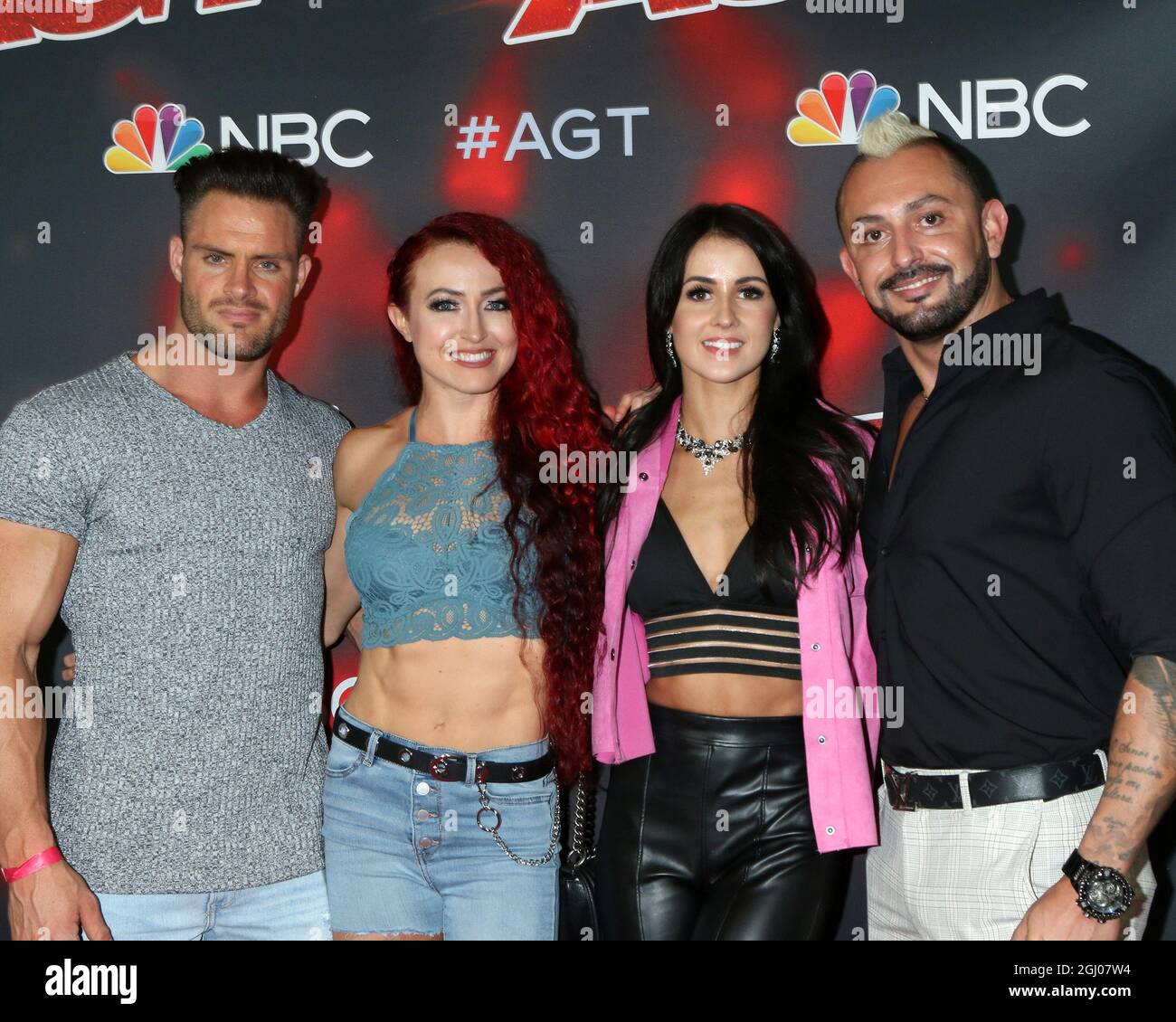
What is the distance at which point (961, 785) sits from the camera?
2.56 meters

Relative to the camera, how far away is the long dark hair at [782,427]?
299cm

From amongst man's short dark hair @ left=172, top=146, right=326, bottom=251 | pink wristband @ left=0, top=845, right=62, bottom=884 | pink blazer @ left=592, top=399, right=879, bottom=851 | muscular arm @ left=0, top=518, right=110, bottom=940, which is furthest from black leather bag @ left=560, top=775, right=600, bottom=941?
man's short dark hair @ left=172, top=146, right=326, bottom=251

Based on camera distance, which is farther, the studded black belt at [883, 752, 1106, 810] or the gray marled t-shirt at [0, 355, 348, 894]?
the gray marled t-shirt at [0, 355, 348, 894]

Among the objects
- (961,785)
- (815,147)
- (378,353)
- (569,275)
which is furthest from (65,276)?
Result: (961,785)

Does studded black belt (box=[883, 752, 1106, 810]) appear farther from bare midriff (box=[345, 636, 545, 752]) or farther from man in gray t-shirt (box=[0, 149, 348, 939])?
man in gray t-shirt (box=[0, 149, 348, 939])

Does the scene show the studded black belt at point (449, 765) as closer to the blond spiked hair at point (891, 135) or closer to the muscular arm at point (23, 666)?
the muscular arm at point (23, 666)

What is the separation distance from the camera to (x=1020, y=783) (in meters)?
2.50

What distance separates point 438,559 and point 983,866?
148cm

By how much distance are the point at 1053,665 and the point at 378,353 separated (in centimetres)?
235

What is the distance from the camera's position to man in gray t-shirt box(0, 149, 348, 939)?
2836 mm

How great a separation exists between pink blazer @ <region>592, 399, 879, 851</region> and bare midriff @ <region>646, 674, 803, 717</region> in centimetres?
7

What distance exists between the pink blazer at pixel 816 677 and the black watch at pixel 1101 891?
2.10 ft
